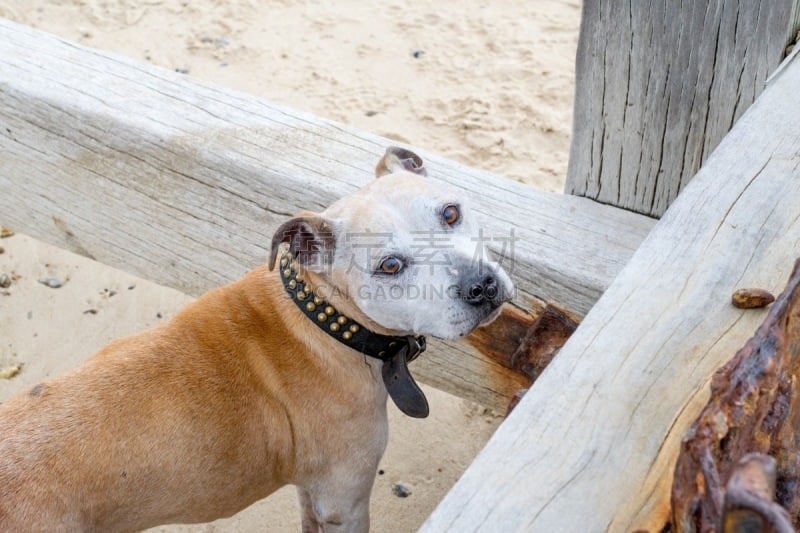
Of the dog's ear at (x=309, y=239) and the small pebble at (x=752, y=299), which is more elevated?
the small pebble at (x=752, y=299)

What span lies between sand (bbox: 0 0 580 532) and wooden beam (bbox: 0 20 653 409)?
3.20 ft

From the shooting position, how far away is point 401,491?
3750 mm

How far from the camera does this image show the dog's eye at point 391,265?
2.54m

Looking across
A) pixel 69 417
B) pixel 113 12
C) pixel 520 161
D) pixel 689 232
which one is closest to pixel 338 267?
pixel 69 417

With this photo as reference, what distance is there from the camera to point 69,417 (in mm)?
2479

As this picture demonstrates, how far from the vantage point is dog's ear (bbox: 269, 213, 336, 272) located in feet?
8.34

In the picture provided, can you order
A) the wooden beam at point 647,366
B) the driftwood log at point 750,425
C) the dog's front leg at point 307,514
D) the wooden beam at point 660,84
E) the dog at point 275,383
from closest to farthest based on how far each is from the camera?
the driftwood log at point 750,425 < the wooden beam at point 647,366 < the dog at point 275,383 < the wooden beam at point 660,84 < the dog's front leg at point 307,514

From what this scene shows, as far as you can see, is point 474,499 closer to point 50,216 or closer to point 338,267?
point 338,267

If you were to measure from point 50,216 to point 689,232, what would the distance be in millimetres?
2462

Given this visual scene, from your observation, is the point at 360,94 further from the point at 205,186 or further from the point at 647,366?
the point at 647,366

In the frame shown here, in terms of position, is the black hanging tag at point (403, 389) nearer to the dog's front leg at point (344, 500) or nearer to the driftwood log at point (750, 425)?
the dog's front leg at point (344, 500)

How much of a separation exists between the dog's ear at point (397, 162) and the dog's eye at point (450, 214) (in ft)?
0.87

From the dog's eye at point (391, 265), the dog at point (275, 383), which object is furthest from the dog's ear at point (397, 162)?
the dog's eye at point (391, 265)

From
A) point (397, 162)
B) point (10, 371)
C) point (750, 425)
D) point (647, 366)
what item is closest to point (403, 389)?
A: point (397, 162)
